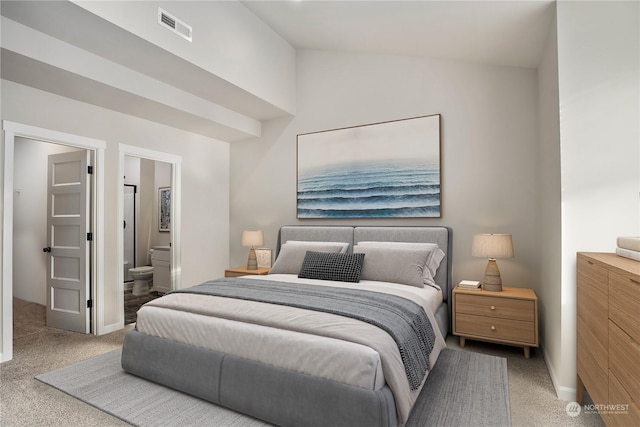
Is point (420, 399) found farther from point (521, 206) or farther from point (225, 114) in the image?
point (225, 114)

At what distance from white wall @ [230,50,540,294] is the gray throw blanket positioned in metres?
1.54

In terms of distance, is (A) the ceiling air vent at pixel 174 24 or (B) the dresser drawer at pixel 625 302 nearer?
(B) the dresser drawer at pixel 625 302

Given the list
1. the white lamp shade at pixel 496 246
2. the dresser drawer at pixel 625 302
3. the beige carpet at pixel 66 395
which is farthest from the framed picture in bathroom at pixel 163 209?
the dresser drawer at pixel 625 302

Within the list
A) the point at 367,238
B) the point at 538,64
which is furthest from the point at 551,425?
the point at 538,64

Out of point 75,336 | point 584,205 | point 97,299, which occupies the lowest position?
point 75,336

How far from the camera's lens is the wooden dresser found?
4.62 ft

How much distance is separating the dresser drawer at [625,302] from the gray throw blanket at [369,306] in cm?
99

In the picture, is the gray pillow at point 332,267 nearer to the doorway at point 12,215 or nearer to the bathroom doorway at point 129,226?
the doorway at point 12,215

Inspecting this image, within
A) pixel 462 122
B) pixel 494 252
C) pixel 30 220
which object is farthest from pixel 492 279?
pixel 30 220

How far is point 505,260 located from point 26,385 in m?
4.15

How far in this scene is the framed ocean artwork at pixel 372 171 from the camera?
3836 millimetres

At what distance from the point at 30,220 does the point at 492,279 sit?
19.8 feet

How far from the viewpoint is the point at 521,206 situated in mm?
3379

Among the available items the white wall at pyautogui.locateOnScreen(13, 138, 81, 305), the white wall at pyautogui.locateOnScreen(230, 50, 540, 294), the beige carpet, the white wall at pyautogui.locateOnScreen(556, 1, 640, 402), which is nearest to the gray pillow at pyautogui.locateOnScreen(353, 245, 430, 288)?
the white wall at pyautogui.locateOnScreen(230, 50, 540, 294)
